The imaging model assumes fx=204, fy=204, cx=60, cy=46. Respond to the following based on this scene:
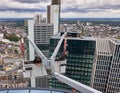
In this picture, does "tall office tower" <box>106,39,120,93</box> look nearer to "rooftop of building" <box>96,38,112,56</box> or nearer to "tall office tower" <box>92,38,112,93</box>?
"tall office tower" <box>92,38,112,93</box>

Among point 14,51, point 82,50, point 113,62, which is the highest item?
point 82,50

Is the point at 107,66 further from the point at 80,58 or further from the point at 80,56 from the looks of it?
the point at 80,56

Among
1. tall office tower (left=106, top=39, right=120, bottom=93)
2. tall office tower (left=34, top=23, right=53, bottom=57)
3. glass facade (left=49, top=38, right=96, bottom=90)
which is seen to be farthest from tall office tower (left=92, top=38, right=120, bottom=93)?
tall office tower (left=34, top=23, right=53, bottom=57)

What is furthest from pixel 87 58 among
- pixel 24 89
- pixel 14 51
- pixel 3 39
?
pixel 3 39

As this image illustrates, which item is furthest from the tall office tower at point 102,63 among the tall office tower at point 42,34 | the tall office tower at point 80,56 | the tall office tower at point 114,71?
the tall office tower at point 42,34

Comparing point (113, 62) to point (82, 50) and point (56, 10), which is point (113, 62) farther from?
point (56, 10)

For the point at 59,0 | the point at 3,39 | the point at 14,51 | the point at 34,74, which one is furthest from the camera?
the point at 3,39

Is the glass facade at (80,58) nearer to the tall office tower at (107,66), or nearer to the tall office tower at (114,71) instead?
the tall office tower at (107,66)
